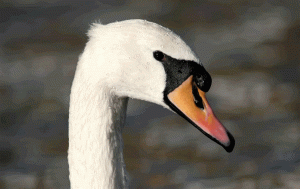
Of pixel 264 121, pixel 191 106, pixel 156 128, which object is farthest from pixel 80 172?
pixel 264 121

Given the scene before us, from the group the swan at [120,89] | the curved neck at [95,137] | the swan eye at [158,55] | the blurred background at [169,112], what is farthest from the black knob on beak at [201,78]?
the blurred background at [169,112]

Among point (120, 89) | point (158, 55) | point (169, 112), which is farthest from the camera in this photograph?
point (169, 112)

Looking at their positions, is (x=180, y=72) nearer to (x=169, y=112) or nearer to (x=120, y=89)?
(x=120, y=89)

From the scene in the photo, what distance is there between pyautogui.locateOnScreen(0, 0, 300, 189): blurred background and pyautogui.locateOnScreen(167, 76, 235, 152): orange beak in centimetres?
285

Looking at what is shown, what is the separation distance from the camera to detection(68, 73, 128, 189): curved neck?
7.97 feet

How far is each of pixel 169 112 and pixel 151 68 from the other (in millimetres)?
4301

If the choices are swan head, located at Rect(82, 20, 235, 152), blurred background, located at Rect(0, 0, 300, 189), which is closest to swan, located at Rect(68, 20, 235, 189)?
swan head, located at Rect(82, 20, 235, 152)

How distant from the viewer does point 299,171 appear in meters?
5.16

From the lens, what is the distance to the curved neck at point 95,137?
2.43 m

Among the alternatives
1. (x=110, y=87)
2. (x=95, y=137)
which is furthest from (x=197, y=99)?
(x=95, y=137)

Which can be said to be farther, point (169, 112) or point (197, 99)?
point (169, 112)

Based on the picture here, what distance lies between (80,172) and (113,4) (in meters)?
7.17

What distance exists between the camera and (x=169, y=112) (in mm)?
6629

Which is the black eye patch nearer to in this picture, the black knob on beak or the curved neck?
the black knob on beak
